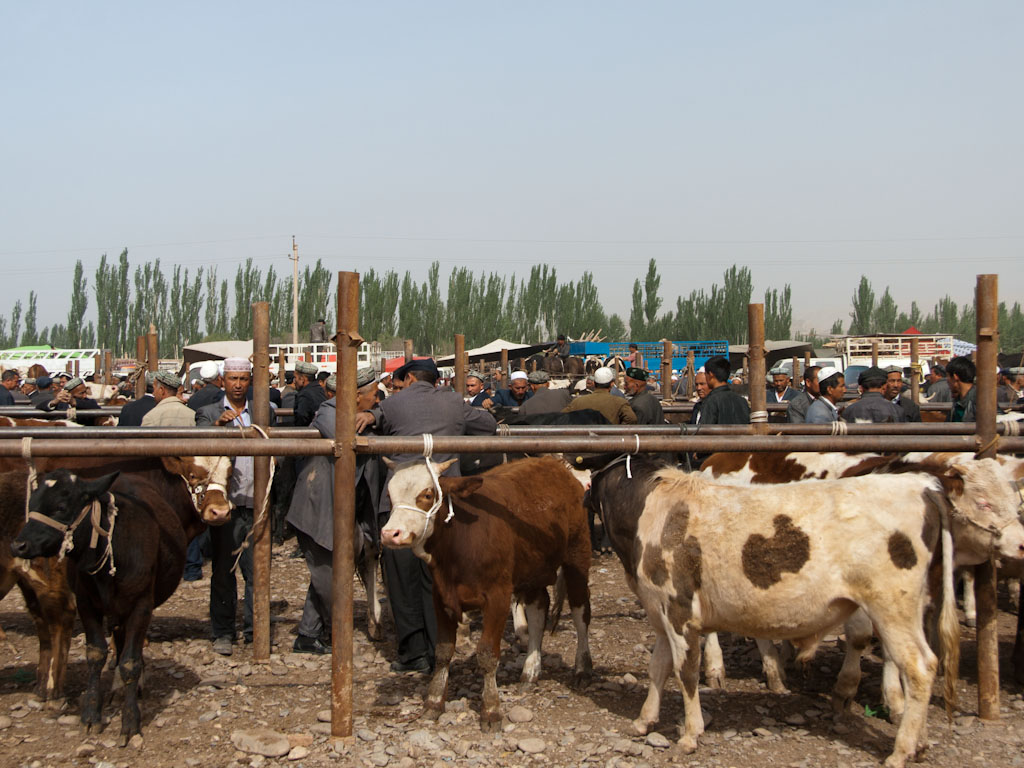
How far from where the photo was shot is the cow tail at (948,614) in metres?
5.04

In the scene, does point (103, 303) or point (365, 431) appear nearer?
point (365, 431)

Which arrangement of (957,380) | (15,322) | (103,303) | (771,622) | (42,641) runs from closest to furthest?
(771,622) → (42,641) → (957,380) → (103,303) → (15,322)

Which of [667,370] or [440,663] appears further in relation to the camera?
[667,370]

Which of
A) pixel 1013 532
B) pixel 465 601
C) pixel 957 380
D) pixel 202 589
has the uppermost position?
pixel 957 380

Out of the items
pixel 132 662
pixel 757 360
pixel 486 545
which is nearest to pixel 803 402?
pixel 757 360

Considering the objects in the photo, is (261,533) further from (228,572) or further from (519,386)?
(519,386)

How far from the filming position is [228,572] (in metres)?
7.57

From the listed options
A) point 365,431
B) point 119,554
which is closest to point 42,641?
point 119,554

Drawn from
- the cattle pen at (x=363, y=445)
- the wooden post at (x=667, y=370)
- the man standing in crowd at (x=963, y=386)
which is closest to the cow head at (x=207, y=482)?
the cattle pen at (x=363, y=445)

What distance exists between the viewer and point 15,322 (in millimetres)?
78750

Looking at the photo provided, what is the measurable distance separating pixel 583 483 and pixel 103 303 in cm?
6963

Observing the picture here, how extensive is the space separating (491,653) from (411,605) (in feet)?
4.33

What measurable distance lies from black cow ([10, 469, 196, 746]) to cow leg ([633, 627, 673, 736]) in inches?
117

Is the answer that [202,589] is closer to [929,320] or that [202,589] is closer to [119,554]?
[119,554]
